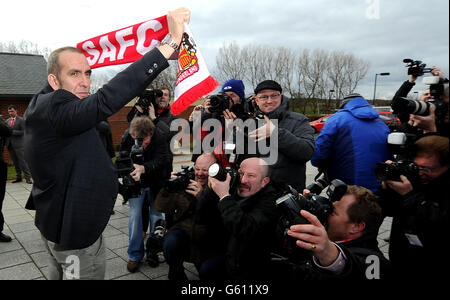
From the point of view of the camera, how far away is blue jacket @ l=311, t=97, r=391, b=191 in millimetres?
2537

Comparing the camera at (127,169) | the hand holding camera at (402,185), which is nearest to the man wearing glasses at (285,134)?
the hand holding camera at (402,185)

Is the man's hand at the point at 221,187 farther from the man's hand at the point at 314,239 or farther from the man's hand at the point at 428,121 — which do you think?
the man's hand at the point at 428,121

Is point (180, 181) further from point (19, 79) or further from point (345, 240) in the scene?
point (19, 79)

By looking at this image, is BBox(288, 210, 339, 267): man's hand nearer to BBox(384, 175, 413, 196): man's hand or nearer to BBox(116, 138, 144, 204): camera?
BBox(384, 175, 413, 196): man's hand

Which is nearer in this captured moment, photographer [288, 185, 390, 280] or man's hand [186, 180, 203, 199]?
photographer [288, 185, 390, 280]

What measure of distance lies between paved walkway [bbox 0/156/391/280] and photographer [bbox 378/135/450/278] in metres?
2.27

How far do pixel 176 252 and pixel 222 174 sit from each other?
3.09 feet

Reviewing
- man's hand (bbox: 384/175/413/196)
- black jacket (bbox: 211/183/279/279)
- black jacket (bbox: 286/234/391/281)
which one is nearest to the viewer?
black jacket (bbox: 286/234/391/281)

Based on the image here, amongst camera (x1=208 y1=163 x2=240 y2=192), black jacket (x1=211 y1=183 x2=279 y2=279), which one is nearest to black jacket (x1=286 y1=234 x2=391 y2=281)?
black jacket (x1=211 y1=183 x2=279 y2=279)

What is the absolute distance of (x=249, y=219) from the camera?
2051 mm

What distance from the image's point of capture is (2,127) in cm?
387
